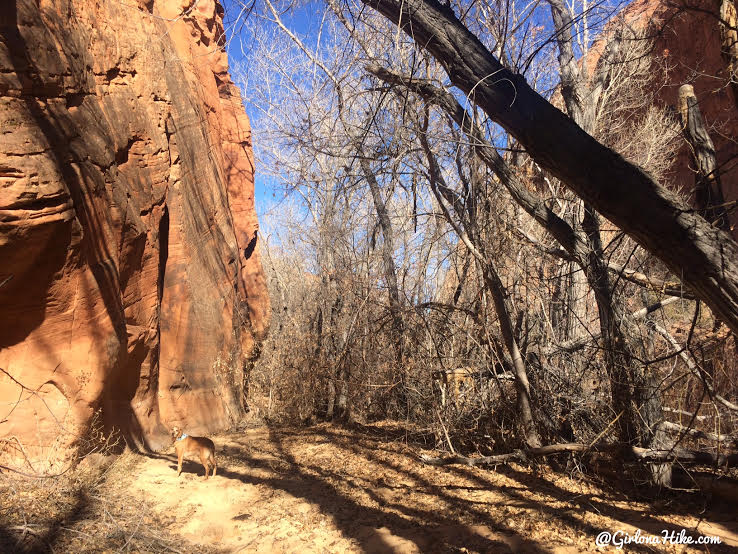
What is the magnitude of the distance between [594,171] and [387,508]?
337cm

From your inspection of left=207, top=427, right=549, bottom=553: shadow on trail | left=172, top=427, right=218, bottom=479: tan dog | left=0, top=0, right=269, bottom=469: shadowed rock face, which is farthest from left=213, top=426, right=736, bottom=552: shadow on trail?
left=0, top=0, right=269, bottom=469: shadowed rock face

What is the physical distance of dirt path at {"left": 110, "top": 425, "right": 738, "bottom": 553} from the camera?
13.2 feet

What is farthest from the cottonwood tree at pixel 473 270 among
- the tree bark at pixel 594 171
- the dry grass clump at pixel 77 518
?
the dry grass clump at pixel 77 518

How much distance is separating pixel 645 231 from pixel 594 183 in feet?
1.19

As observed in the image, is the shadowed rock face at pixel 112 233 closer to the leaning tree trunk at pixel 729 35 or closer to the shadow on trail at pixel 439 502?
the shadow on trail at pixel 439 502

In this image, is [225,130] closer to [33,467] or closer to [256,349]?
[256,349]

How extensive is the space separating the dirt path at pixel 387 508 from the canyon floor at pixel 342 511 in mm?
14

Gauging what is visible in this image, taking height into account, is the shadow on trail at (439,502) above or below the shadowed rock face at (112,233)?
below

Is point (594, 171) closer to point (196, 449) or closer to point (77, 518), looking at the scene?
point (77, 518)

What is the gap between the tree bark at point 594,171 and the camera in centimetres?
272

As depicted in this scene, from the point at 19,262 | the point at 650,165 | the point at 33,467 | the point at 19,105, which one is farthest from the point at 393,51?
the point at 650,165

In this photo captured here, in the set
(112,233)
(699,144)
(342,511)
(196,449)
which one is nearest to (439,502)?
(342,511)

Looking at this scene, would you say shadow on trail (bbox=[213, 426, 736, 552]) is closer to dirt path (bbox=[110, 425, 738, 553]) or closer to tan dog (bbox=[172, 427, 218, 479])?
dirt path (bbox=[110, 425, 738, 553])

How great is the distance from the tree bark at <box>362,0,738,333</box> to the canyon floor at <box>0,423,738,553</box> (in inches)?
82.9
